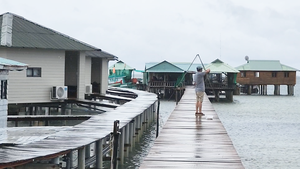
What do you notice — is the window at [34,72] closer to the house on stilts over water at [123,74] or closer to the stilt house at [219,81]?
the stilt house at [219,81]

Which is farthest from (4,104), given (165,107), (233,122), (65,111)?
(165,107)

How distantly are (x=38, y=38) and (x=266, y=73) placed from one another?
165 ft

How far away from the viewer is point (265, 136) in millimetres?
28250

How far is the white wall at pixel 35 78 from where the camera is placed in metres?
23.7

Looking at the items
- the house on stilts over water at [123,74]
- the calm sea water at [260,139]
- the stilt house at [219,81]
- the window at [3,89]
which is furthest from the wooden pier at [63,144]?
the house on stilts over water at [123,74]

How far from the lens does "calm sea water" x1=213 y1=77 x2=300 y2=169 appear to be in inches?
805

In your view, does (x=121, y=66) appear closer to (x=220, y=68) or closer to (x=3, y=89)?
(x=220, y=68)

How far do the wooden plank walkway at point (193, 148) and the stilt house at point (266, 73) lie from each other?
178ft

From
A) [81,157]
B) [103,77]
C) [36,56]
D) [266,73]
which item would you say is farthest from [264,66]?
[81,157]

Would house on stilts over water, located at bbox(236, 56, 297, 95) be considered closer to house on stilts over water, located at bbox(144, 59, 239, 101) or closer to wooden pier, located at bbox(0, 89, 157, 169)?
house on stilts over water, located at bbox(144, 59, 239, 101)

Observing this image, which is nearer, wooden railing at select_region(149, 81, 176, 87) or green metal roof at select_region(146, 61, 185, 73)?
wooden railing at select_region(149, 81, 176, 87)

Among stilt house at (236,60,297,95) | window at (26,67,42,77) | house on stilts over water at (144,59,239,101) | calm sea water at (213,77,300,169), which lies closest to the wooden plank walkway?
calm sea water at (213,77,300,169)

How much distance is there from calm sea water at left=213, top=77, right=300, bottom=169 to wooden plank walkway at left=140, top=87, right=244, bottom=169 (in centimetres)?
391

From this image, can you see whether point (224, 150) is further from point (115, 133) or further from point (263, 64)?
point (263, 64)
